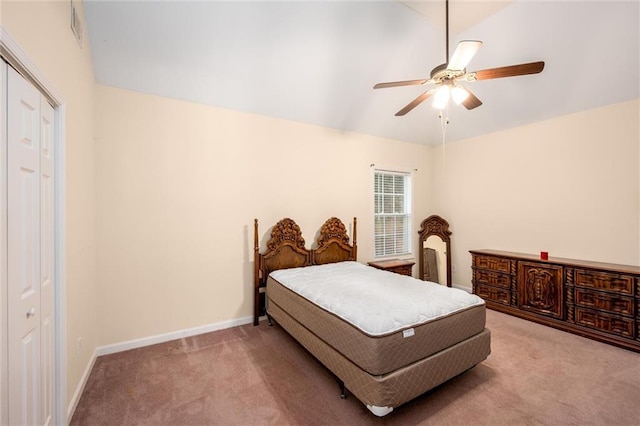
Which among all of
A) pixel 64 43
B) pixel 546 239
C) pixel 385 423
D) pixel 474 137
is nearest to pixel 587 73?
pixel 474 137

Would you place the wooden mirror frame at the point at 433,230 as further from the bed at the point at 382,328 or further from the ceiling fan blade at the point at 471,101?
the ceiling fan blade at the point at 471,101

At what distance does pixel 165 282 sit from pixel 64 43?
7.43ft

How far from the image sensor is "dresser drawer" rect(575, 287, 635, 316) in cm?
279

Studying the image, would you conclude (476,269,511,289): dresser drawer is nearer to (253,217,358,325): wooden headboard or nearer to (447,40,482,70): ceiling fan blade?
(253,217,358,325): wooden headboard

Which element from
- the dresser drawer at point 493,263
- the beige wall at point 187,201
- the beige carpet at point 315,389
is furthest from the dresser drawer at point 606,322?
the beige wall at point 187,201

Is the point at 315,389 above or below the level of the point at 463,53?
below

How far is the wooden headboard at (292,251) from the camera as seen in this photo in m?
3.46

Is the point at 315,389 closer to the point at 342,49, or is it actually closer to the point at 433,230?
the point at 342,49

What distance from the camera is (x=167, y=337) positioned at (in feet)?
9.87

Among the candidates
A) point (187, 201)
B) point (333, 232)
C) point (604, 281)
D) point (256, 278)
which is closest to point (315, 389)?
point (256, 278)

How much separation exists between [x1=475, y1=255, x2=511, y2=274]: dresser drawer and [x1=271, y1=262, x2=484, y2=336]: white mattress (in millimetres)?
1855

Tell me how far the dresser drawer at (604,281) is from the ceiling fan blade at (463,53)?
283 cm

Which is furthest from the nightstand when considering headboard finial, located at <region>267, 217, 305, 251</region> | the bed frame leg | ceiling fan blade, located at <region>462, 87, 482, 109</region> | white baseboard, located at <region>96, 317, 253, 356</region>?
ceiling fan blade, located at <region>462, 87, 482, 109</region>

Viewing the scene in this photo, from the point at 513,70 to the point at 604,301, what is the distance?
9.18 ft
